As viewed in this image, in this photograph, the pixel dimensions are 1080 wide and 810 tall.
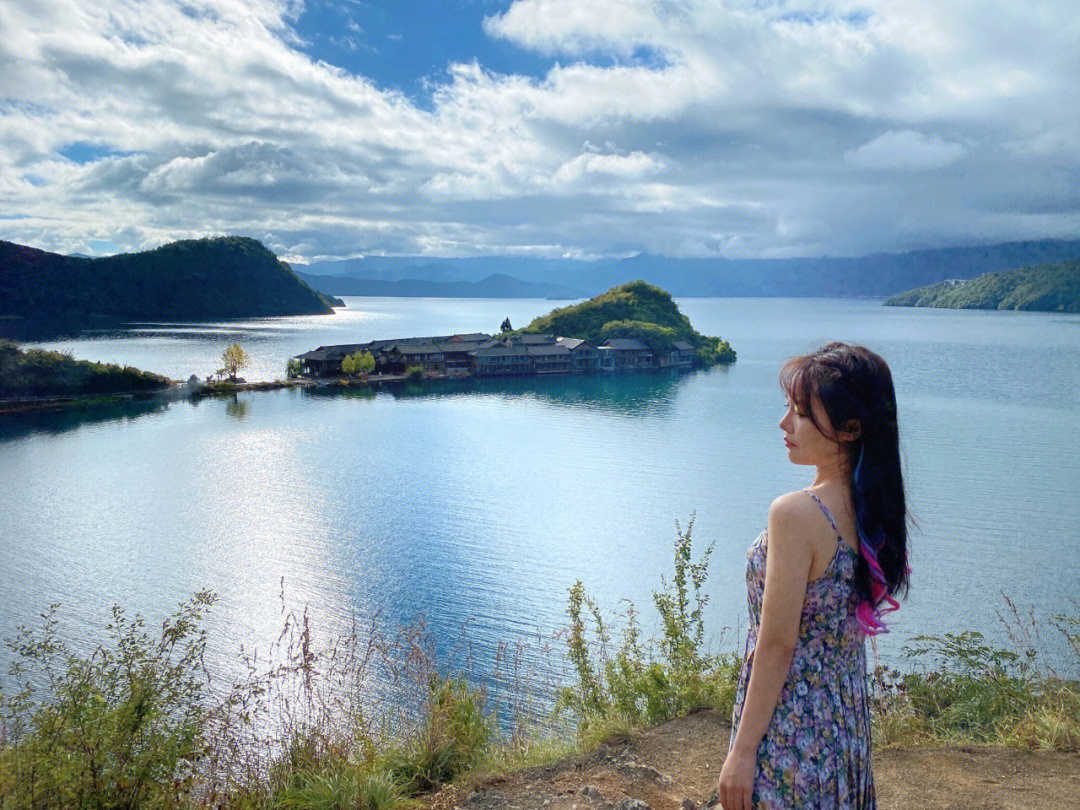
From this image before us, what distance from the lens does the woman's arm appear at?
1849 mm

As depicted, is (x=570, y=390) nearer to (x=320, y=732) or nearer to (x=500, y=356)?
(x=500, y=356)

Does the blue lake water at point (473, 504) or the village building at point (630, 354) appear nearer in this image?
the blue lake water at point (473, 504)

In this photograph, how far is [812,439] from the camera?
6.63ft

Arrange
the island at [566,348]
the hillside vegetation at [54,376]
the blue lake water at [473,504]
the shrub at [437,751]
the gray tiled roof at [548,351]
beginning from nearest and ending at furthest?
the shrub at [437,751], the blue lake water at [473,504], the hillside vegetation at [54,376], the island at [566,348], the gray tiled roof at [548,351]

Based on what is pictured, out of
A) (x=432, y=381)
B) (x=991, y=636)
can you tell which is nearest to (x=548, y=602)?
(x=991, y=636)

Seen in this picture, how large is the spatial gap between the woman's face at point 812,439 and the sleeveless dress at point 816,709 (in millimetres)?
246

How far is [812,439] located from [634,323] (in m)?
65.2

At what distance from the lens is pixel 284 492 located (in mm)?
23828

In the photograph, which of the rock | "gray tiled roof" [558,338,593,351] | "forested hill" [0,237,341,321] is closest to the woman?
the rock

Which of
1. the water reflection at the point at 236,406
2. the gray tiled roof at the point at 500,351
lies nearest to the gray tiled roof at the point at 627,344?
the gray tiled roof at the point at 500,351

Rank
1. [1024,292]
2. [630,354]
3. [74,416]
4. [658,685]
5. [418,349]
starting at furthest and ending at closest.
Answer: [1024,292] → [630,354] → [418,349] → [74,416] → [658,685]

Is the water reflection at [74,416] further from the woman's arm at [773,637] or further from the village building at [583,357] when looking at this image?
the woman's arm at [773,637]

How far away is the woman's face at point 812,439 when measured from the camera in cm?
199

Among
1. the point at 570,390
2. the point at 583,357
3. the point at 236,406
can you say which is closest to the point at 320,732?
the point at 236,406
